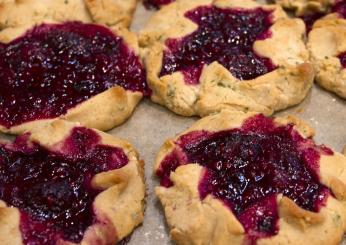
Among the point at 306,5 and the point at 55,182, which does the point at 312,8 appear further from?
the point at 55,182

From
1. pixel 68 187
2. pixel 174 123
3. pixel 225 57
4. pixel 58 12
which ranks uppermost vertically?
pixel 58 12

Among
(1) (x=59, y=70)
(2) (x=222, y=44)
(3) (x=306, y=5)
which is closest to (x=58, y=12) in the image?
(1) (x=59, y=70)

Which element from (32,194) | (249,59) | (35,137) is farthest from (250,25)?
(32,194)

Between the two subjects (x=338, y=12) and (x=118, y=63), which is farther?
(x=338, y=12)

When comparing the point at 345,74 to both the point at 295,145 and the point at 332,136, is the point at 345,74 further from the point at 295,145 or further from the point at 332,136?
the point at 295,145

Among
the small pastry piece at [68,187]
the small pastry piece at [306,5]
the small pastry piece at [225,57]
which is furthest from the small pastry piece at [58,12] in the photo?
the small pastry piece at [306,5]

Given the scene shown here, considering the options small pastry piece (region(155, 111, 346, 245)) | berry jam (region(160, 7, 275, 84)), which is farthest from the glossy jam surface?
small pastry piece (region(155, 111, 346, 245))
